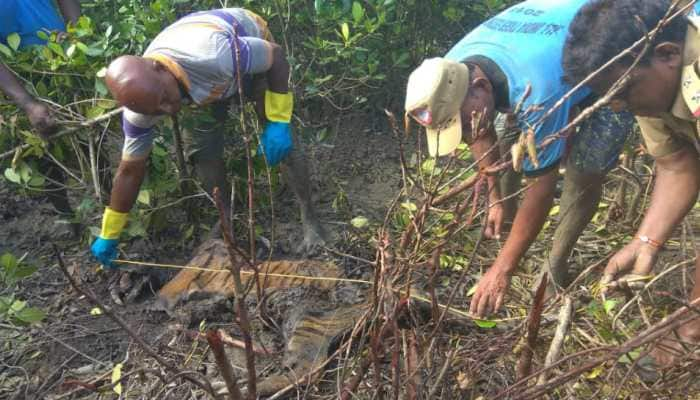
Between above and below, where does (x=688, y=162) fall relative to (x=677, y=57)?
below

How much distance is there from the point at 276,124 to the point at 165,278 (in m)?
0.99

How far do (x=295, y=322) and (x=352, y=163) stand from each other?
6.22ft

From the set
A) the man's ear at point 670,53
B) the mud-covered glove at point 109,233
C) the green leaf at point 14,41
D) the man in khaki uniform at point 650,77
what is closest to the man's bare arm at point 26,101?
the green leaf at point 14,41

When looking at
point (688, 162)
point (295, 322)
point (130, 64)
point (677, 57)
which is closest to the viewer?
point (677, 57)

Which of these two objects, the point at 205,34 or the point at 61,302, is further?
the point at 61,302

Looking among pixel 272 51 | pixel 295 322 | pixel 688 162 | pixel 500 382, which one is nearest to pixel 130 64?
pixel 272 51

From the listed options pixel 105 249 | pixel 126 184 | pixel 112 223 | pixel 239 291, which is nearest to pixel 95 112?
pixel 126 184

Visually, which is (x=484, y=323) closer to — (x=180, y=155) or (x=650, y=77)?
(x=650, y=77)

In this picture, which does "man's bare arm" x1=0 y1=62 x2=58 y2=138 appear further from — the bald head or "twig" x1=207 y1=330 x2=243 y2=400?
"twig" x1=207 y1=330 x2=243 y2=400

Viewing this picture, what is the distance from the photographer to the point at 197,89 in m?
2.43

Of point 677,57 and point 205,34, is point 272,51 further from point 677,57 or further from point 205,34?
point 677,57

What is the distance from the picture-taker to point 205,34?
2.39 metres

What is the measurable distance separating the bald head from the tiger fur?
770 millimetres

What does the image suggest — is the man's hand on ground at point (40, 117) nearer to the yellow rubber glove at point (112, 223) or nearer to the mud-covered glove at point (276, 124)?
the yellow rubber glove at point (112, 223)
